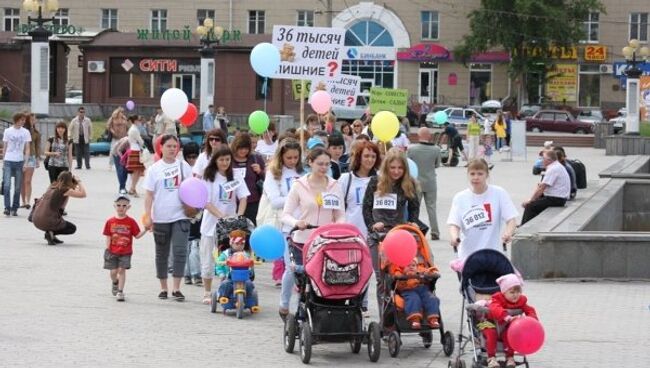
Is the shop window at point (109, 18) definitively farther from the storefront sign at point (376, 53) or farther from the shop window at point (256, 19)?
the storefront sign at point (376, 53)

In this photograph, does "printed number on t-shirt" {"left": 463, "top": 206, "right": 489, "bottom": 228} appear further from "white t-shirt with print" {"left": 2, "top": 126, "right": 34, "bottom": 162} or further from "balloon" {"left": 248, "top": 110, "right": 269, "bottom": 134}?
"white t-shirt with print" {"left": 2, "top": 126, "right": 34, "bottom": 162}

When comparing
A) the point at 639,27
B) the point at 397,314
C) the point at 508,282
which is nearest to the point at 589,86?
the point at 639,27

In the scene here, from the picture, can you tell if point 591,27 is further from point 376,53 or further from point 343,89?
point 343,89

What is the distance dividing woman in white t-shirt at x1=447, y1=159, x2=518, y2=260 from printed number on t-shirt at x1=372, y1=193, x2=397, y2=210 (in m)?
1.11

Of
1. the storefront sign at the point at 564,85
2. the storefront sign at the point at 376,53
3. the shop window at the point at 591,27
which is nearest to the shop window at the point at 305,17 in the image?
the storefront sign at the point at 376,53

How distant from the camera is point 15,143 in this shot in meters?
23.5

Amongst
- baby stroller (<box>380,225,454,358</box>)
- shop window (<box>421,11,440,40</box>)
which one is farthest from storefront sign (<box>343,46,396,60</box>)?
baby stroller (<box>380,225,454,358</box>)

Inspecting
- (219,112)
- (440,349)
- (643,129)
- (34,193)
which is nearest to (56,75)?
(219,112)

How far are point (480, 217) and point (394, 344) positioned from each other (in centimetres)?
→ 122

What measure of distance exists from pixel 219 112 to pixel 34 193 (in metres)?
16.9

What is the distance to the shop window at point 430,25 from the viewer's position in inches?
3258

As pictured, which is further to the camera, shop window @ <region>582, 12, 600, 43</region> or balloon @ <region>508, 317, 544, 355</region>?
shop window @ <region>582, 12, 600, 43</region>

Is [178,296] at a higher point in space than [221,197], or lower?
lower

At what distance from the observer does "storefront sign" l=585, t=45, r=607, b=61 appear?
81.8 m
